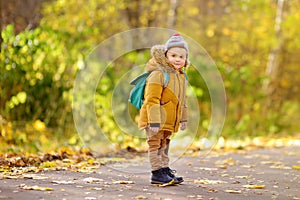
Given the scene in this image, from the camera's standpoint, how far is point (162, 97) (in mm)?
5367

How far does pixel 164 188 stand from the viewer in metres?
5.24

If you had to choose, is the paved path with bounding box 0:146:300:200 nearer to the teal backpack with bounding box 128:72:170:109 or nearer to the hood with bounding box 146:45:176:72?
the teal backpack with bounding box 128:72:170:109

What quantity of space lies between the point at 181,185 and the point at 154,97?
903 mm

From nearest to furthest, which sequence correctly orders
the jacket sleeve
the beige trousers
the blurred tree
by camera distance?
the jacket sleeve
the beige trousers
the blurred tree

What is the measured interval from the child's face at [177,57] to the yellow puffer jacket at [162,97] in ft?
0.16

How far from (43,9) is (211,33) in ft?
25.8

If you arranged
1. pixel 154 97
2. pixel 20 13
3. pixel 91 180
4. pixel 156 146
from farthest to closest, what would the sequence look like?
pixel 20 13 < pixel 91 180 < pixel 156 146 < pixel 154 97

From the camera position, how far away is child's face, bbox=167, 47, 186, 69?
545cm

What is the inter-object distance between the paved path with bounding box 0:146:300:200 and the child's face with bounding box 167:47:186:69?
116 cm

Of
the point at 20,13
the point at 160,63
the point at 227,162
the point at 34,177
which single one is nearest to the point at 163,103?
the point at 160,63

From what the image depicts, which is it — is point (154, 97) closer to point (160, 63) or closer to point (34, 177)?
point (160, 63)

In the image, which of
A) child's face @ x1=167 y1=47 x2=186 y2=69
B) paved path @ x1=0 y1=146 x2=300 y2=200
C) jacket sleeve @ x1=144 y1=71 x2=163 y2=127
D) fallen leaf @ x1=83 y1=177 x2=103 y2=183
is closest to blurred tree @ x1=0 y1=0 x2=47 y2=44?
paved path @ x1=0 y1=146 x2=300 y2=200

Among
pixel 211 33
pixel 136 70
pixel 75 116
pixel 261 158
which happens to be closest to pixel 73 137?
pixel 75 116

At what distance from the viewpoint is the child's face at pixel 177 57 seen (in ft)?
17.9
